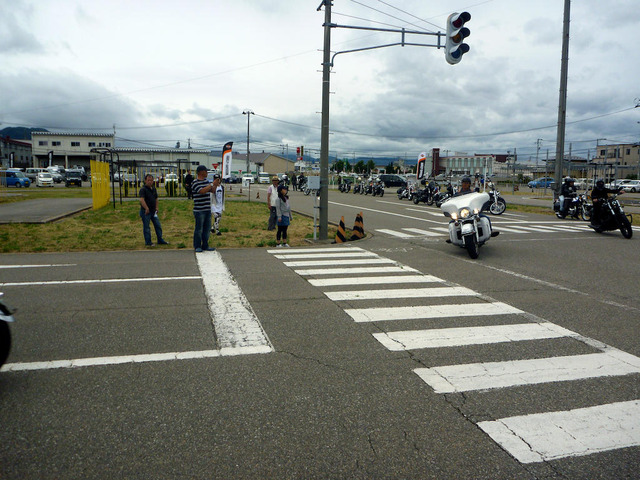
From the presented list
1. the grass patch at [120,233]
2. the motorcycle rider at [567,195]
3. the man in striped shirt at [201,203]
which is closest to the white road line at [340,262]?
the man in striped shirt at [201,203]

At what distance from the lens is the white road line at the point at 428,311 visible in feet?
21.2

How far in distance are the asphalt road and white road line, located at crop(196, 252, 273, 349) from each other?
11cm

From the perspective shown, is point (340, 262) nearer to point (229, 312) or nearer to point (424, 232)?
point (229, 312)

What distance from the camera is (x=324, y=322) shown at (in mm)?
6211

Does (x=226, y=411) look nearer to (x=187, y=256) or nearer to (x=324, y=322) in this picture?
(x=324, y=322)

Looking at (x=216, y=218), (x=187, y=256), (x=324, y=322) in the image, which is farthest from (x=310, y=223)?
(x=324, y=322)

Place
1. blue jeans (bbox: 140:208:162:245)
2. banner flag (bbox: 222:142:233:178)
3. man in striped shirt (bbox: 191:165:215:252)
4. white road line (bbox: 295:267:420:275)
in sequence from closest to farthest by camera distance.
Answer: white road line (bbox: 295:267:420:275) < man in striped shirt (bbox: 191:165:215:252) < blue jeans (bbox: 140:208:162:245) < banner flag (bbox: 222:142:233:178)

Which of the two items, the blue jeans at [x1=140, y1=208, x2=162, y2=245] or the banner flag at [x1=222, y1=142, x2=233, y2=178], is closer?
the blue jeans at [x1=140, y1=208, x2=162, y2=245]

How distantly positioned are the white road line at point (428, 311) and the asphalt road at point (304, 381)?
1.6 inches

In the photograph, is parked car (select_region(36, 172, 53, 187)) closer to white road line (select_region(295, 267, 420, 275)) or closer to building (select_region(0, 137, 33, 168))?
building (select_region(0, 137, 33, 168))

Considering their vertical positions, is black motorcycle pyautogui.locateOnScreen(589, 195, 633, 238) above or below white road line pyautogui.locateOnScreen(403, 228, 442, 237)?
above

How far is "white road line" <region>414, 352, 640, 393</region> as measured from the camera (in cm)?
439

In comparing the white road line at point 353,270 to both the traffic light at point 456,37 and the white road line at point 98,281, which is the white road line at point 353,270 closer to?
the white road line at point 98,281

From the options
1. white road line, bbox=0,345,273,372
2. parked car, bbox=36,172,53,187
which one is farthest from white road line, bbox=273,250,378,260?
parked car, bbox=36,172,53,187
